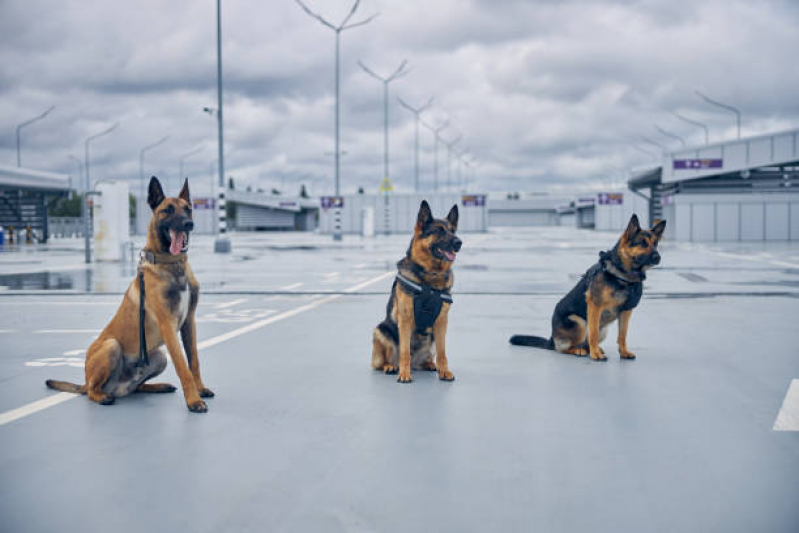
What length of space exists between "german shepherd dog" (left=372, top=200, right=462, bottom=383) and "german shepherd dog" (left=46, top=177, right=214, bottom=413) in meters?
1.63

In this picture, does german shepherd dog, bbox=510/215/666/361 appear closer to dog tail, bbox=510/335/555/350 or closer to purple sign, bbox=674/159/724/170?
dog tail, bbox=510/335/555/350

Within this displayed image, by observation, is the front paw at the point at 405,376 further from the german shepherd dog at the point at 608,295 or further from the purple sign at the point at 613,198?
the purple sign at the point at 613,198

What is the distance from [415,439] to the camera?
175 inches

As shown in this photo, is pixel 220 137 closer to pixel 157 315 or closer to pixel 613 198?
pixel 157 315

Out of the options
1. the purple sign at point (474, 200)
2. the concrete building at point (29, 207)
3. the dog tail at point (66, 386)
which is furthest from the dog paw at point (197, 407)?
the purple sign at point (474, 200)

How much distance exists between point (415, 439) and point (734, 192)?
44629 mm

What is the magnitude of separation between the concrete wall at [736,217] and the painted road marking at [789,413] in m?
40.9

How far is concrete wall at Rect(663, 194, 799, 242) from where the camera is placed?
43156 millimetres

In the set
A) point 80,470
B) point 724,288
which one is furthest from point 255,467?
point 724,288

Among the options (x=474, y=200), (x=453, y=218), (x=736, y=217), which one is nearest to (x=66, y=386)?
(x=453, y=218)

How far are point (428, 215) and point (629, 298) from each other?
2228mm

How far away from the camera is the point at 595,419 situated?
4.93 meters

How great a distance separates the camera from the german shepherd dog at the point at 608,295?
21.7 ft

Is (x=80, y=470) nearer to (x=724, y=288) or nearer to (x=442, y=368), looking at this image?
(x=442, y=368)
